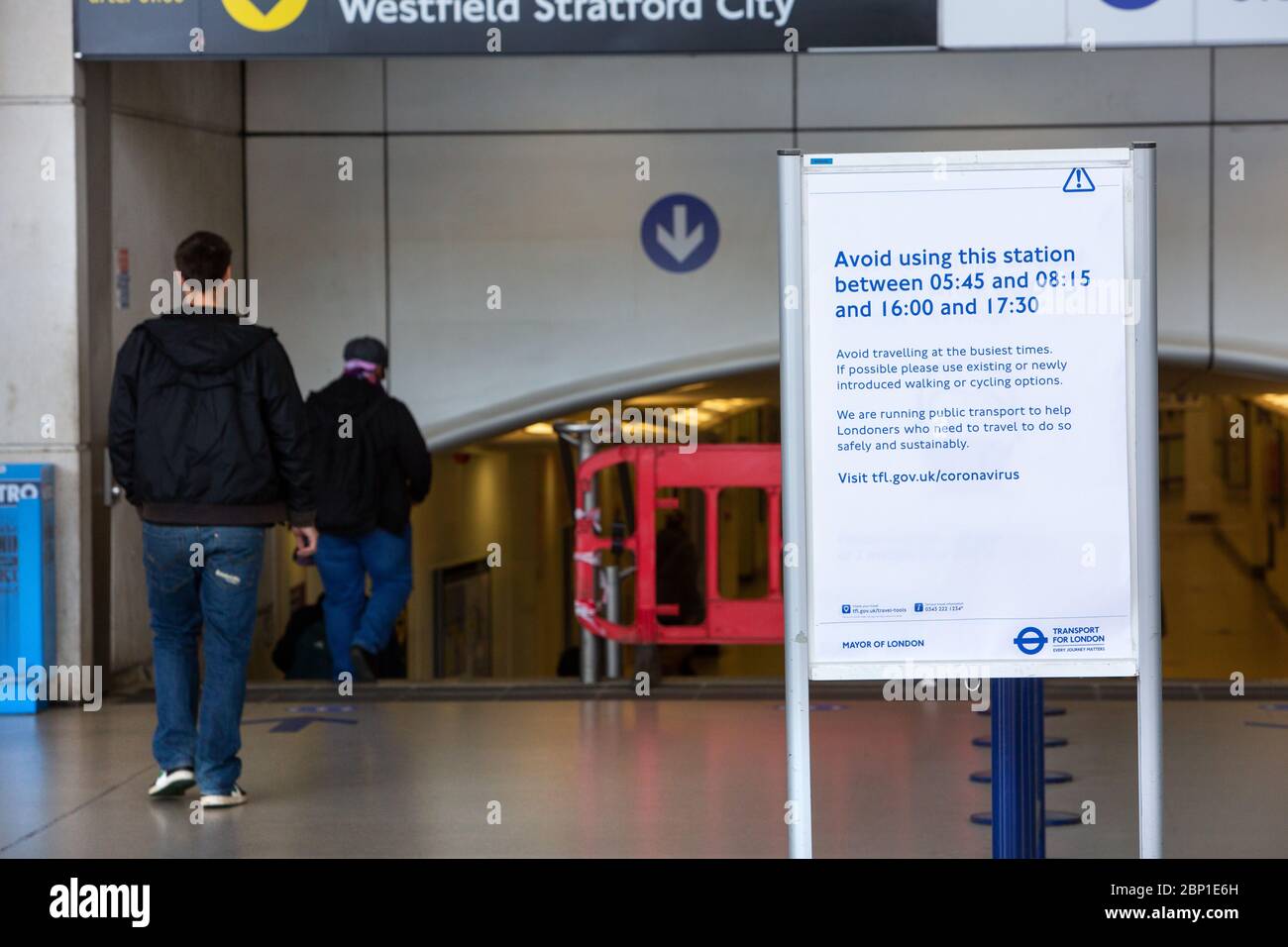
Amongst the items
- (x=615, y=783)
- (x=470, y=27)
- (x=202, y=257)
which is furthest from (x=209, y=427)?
(x=470, y=27)

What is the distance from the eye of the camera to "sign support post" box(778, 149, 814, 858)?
3900mm

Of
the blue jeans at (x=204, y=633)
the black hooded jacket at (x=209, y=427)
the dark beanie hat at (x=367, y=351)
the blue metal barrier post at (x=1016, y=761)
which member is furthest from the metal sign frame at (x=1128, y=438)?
the dark beanie hat at (x=367, y=351)

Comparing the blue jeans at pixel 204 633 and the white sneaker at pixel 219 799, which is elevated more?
the blue jeans at pixel 204 633

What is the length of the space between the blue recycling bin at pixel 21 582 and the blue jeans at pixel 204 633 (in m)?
1.93

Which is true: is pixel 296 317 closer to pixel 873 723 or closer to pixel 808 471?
pixel 873 723

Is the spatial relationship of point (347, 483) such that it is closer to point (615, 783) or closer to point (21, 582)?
point (21, 582)

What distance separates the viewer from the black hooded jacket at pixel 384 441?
8430mm

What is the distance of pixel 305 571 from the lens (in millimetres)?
11797

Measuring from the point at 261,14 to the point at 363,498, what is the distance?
219 cm

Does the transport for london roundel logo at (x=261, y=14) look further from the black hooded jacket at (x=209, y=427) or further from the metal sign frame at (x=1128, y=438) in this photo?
the metal sign frame at (x=1128, y=438)

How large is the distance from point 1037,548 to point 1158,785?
569 mm

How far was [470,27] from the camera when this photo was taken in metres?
7.43

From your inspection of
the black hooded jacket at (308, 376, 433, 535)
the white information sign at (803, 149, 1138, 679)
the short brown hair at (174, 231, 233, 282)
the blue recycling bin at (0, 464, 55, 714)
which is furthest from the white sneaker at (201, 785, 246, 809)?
the black hooded jacket at (308, 376, 433, 535)
